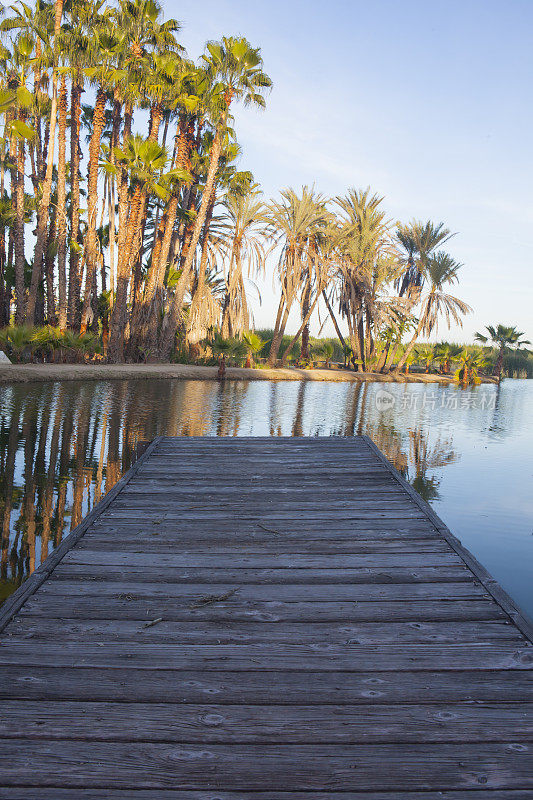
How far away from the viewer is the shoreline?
62.4 ft

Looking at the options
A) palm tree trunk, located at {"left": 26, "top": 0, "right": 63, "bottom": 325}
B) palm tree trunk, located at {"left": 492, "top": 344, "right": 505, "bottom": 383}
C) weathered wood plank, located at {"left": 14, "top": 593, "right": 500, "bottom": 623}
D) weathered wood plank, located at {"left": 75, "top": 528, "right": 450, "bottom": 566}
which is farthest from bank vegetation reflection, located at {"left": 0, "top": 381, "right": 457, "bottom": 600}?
palm tree trunk, located at {"left": 492, "top": 344, "right": 505, "bottom": 383}

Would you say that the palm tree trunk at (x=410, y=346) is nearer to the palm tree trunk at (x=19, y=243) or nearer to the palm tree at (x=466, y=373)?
the palm tree at (x=466, y=373)

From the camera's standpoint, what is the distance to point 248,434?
11.8 meters

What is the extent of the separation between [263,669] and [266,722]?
14.2 inches

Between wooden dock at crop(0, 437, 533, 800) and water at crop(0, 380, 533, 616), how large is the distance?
1.55 m

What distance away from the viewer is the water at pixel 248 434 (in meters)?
6.07

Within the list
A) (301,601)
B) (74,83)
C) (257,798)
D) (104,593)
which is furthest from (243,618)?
(74,83)

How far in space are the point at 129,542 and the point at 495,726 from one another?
269 centimetres

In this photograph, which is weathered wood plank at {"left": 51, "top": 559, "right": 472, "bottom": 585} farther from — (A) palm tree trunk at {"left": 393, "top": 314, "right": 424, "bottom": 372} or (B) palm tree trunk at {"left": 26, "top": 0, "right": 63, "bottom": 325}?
(A) palm tree trunk at {"left": 393, "top": 314, "right": 424, "bottom": 372}

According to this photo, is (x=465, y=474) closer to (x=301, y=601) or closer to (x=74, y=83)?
(x=301, y=601)

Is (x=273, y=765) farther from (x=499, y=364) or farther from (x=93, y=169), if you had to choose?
(x=499, y=364)

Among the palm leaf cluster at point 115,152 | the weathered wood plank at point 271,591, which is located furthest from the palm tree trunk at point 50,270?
the weathered wood plank at point 271,591

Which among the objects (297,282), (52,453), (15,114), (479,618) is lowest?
(52,453)

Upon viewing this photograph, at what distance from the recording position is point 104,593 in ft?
10.9
